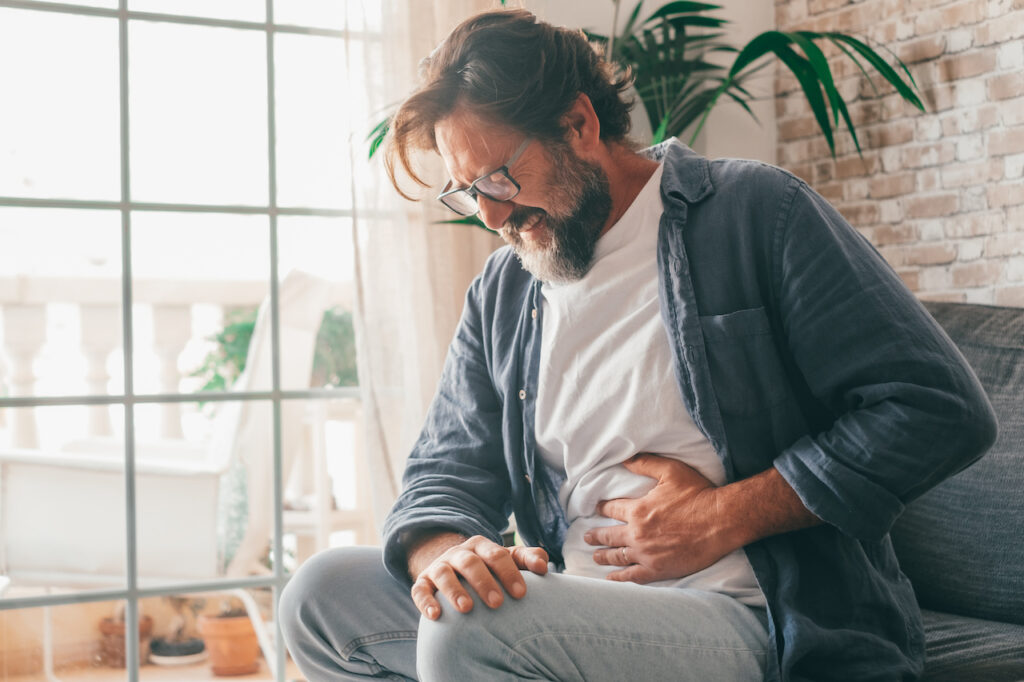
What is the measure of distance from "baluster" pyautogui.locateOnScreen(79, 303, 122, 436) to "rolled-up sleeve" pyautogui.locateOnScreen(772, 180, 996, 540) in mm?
1803

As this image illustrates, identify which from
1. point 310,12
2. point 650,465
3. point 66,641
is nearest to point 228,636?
point 66,641

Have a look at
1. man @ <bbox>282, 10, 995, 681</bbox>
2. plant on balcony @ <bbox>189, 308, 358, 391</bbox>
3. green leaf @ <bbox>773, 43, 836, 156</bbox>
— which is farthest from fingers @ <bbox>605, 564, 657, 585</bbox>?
plant on balcony @ <bbox>189, 308, 358, 391</bbox>

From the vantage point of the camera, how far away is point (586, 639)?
1105 millimetres

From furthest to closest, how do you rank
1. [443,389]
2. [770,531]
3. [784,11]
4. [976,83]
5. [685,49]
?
1. [784,11]
2. [685,49]
3. [976,83]
4. [443,389]
5. [770,531]

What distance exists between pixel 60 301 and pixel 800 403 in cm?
189

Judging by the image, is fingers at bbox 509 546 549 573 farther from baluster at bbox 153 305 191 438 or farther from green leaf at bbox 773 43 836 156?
baluster at bbox 153 305 191 438

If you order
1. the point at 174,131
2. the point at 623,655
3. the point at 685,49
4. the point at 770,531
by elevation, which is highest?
the point at 685,49

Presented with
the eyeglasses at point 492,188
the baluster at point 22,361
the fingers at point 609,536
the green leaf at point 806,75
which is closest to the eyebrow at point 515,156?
the eyeglasses at point 492,188

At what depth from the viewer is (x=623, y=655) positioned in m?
1.11

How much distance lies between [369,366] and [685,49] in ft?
4.01

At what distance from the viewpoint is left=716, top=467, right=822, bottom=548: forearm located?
47.6 inches

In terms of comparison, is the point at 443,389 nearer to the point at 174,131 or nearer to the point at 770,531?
the point at 770,531

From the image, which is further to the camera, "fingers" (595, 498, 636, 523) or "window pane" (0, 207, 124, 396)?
"window pane" (0, 207, 124, 396)

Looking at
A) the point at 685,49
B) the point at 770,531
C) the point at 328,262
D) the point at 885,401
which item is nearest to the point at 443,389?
the point at 770,531
